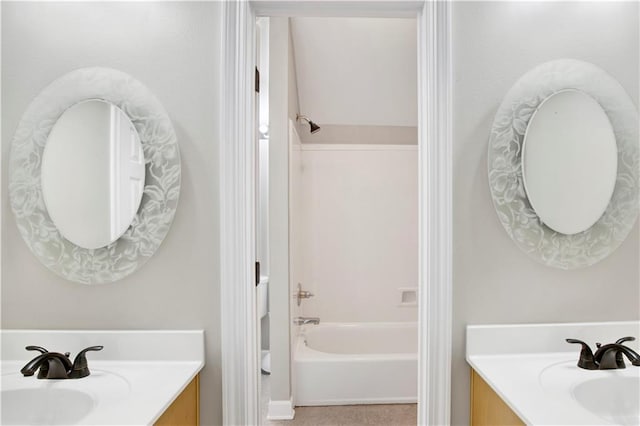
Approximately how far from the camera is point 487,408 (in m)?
1.30

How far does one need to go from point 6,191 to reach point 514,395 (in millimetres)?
1730

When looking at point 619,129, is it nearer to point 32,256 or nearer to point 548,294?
point 548,294

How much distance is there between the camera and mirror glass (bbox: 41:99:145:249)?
1347 millimetres

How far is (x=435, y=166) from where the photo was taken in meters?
1.41

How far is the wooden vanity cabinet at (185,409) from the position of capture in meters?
1.15

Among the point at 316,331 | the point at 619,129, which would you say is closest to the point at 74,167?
the point at 619,129

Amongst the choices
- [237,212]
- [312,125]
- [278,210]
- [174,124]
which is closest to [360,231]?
[312,125]

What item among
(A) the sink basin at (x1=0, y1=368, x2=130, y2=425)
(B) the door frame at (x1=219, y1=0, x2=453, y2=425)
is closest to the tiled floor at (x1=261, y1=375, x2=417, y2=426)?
(B) the door frame at (x1=219, y1=0, x2=453, y2=425)

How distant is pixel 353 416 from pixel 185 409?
1490 mm

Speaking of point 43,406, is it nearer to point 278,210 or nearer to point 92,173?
point 92,173

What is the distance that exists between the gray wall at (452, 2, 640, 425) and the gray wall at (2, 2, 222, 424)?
2.86 ft

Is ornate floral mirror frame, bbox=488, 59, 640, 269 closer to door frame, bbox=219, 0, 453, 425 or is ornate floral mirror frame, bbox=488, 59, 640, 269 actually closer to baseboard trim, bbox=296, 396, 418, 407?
door frame, bbox=219, 0, 453, 425

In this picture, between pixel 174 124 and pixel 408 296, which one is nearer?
pixel 174 124

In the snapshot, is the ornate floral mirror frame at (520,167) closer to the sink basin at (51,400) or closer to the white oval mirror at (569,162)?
the white oval mirror at (569,162)
